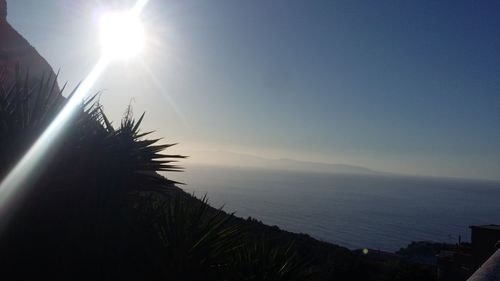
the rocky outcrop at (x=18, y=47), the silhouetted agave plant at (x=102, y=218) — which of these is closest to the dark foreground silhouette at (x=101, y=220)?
the silhouetted agave plant at (x=102, y=218)

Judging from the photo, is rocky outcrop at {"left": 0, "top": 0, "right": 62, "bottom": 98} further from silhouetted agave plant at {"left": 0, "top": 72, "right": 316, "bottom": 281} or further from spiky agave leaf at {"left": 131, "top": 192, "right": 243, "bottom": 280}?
spiky agave leaf at {"left": 131, "top": 192, "right": 243, "bottom": 280}

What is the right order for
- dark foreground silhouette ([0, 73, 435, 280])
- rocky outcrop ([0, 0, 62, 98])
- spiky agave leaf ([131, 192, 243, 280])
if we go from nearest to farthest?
dark foreground silhouette ([0, 73, 435, 280]), spiky agave leaf ([131, 192, 243, 280]), rocky outcrop ([0, 0, 62, 98])

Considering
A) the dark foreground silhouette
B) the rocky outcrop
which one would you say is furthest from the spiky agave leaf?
the rocky outcrop

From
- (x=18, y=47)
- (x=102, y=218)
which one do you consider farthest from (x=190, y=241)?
(x=18, y=47)

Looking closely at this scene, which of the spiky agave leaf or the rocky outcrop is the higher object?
the rocky outcrop

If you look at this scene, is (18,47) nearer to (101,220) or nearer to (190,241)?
(190,241)

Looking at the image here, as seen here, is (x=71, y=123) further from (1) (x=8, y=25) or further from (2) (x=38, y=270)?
(1) (x=8, y=25)

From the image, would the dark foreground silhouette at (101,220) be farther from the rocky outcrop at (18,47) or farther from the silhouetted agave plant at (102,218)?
the rocky outcrop at (18,47)

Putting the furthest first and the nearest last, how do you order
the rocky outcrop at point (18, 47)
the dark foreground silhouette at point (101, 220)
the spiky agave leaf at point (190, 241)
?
1. the rocky outcrop at point (18, 47)
2. the spiky agave leaf at point (190, 241)
3. the dark foreground silhouette at point (101, 220)

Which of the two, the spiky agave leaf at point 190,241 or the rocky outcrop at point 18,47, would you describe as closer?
the spiky agave leaf at point 190,241

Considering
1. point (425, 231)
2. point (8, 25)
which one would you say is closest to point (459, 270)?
point (8, 25)

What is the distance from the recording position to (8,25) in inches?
957

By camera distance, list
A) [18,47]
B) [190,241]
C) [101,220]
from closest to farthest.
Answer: [101,220] → [190,241] → [18,47]

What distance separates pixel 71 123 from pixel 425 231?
117273 millimetres
